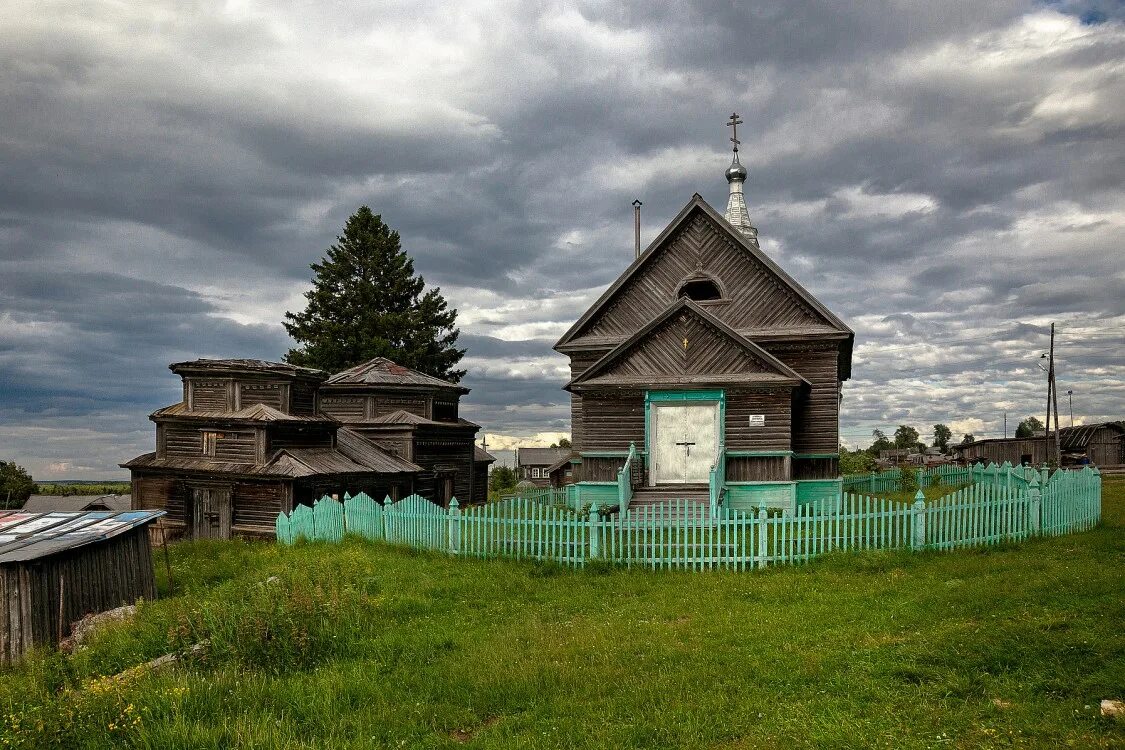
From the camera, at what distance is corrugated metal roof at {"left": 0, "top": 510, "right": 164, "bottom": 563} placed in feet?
41.9

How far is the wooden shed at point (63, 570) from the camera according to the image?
40.4ft

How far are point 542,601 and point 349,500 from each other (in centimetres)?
903

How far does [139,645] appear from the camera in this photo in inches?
432

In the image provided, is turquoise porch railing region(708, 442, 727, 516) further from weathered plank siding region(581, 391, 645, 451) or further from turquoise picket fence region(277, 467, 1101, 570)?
weathered plank siding region(581, 391, 645, 451)

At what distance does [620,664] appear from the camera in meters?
8.70

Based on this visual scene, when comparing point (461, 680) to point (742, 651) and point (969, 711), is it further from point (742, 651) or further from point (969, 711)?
point (969, 711)

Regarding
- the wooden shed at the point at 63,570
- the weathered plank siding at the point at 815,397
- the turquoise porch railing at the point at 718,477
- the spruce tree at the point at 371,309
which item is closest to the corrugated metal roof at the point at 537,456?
the spruce tree at the point at 371,309

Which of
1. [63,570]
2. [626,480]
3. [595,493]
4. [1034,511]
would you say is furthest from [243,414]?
[1034,511]

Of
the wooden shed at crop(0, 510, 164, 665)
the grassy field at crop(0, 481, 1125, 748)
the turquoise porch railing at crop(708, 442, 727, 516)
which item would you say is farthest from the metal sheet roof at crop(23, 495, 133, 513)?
the turquoise porch railing at crop(708, 442, 727, 516)

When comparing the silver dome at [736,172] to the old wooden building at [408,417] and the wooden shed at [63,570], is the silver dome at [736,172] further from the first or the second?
the wooden shed at [63,570]

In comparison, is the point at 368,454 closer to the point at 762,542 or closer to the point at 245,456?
the point at 245,456

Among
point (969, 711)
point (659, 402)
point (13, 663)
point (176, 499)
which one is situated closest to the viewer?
point (969, 711)

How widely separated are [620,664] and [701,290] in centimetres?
1800

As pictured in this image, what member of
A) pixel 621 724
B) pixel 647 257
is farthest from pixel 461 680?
pixel 647 257
